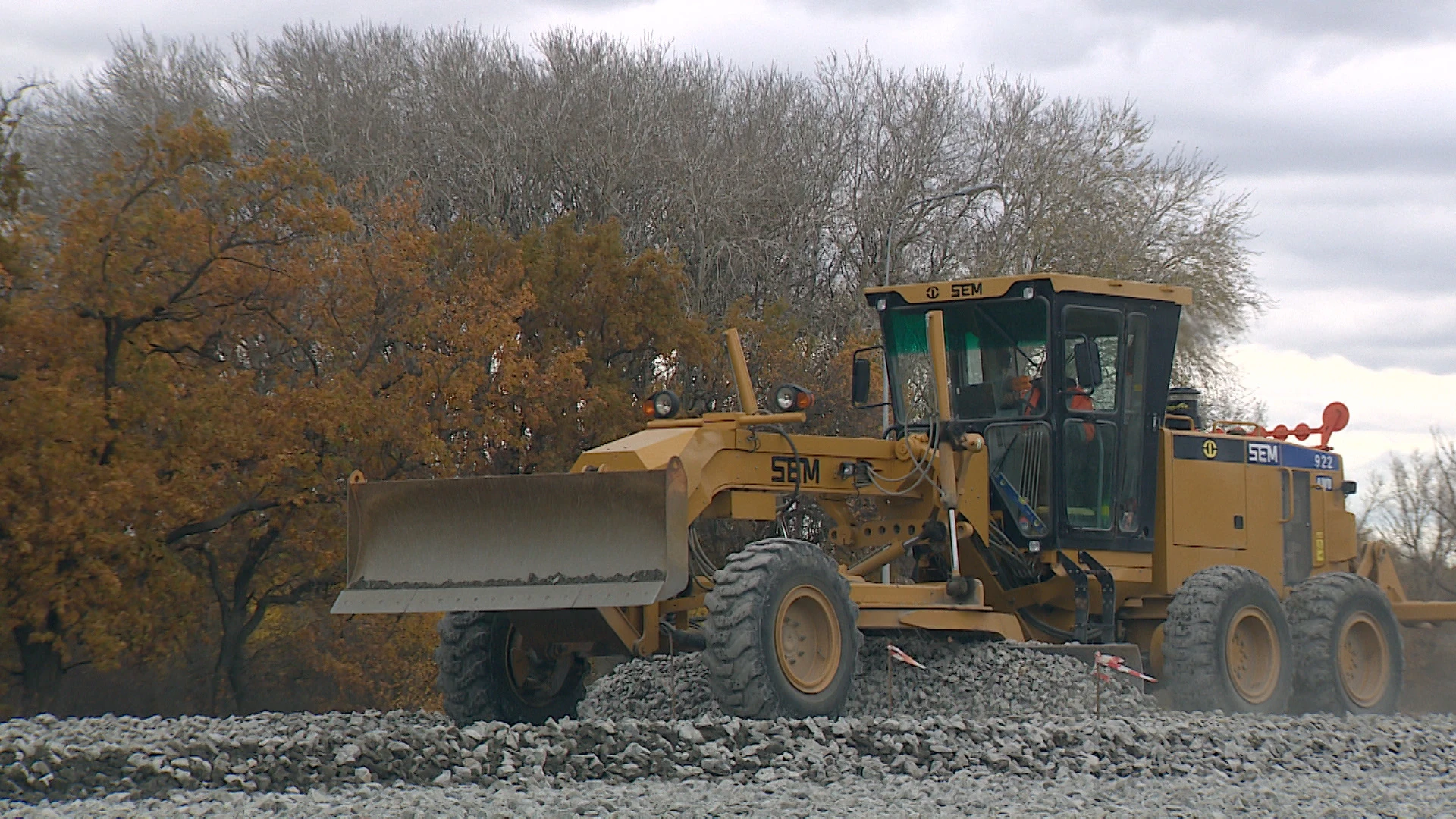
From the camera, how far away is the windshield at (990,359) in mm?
13562

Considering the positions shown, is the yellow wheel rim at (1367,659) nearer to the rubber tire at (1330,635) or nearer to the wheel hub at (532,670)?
the rubber tire at (1330,635)

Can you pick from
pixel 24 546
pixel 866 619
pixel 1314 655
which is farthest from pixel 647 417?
pixel 24 546

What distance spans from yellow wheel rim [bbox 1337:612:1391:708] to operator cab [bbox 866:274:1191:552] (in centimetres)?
191

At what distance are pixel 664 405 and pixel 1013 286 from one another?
3225 mm

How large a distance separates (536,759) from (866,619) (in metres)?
3.29

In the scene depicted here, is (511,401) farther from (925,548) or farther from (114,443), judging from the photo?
(925,548)

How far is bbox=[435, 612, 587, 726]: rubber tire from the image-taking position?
11875mm

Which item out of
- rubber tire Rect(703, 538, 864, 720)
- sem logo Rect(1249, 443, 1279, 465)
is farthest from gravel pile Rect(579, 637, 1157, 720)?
sem logo Rect(1249, 443, 1279, 465)

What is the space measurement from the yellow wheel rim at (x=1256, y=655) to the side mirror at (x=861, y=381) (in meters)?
3.22

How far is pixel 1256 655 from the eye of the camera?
13.6 meters

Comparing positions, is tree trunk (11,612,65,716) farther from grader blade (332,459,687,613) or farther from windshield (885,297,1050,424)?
windshield (885,297,1050,424)

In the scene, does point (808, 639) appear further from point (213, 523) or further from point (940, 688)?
point (213, 523)

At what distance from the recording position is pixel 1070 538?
13555mm

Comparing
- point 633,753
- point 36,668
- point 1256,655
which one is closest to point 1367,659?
point 1256,655
